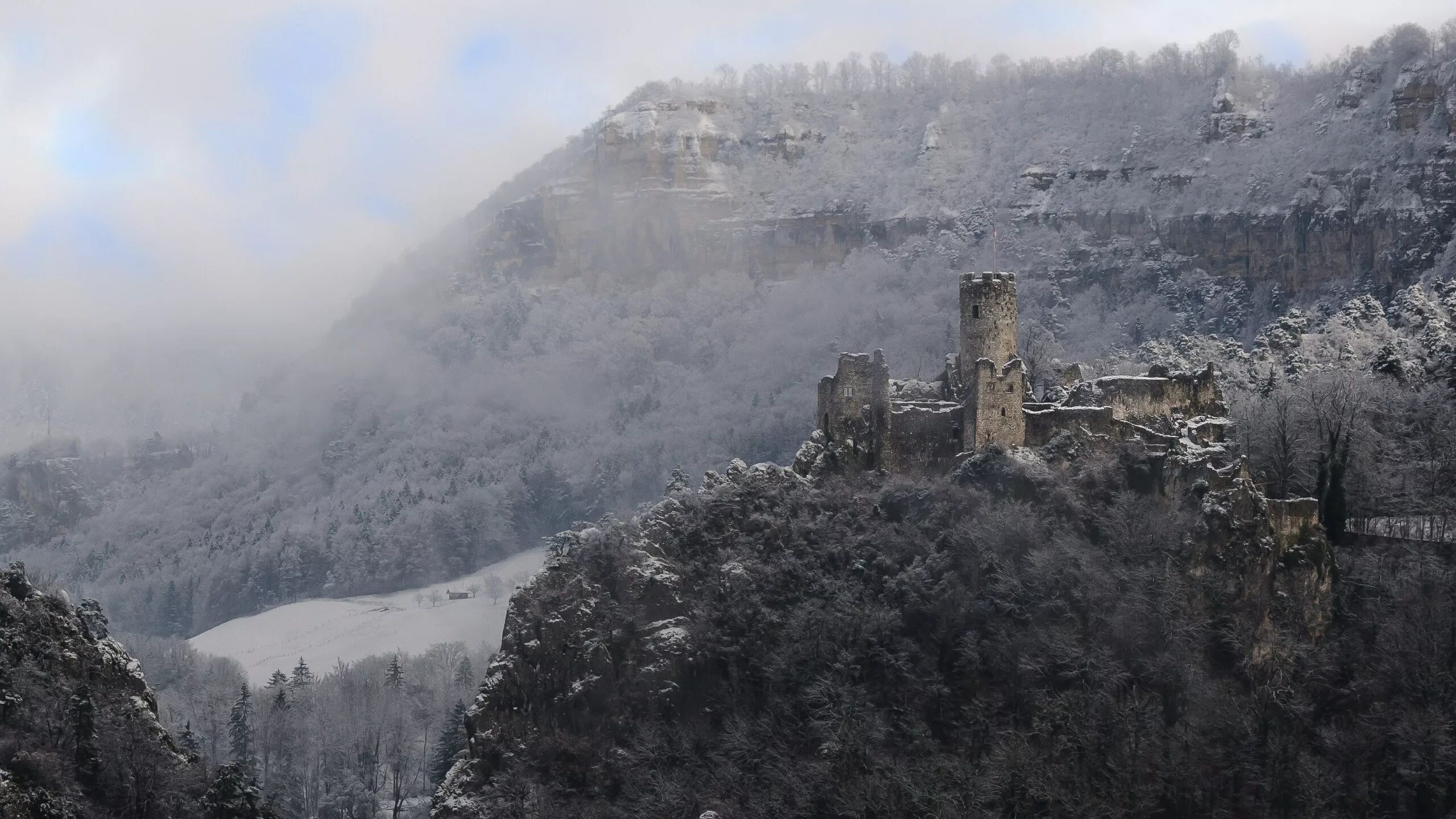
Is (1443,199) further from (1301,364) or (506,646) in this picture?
(506,646)

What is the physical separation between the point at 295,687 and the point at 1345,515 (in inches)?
3104

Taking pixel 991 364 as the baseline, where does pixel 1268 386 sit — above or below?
below

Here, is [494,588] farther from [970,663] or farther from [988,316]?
[970,663]

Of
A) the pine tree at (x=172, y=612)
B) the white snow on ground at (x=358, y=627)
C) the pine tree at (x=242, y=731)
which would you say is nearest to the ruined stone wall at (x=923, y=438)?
the pine tree at (x=242, y=731)

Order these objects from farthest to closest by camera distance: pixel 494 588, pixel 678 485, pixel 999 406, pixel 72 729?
pixel 494 588
pixel 678 485
pixel 999 406
pixel 72 729

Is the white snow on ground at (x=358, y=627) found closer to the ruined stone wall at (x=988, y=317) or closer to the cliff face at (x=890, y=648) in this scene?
the cliff face at (x=890, y=648)

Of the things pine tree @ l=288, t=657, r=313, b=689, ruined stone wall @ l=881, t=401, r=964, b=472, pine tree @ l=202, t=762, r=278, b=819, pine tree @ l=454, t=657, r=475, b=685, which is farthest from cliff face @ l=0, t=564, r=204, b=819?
pine tree @ l=288, t=657, r=313, b=689

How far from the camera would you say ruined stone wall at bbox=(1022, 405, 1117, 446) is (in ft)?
265

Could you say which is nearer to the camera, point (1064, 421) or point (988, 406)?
point (1064, 421)

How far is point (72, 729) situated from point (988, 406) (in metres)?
34.6

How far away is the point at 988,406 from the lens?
267ft

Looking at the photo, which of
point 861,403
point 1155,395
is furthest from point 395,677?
point 1155,395

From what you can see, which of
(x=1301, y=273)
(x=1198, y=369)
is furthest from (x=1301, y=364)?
(x=1301, y=273)

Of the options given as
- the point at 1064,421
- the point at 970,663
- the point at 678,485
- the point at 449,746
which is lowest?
the point at 449,746
